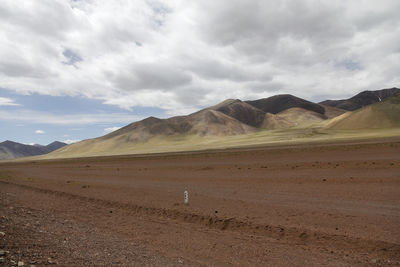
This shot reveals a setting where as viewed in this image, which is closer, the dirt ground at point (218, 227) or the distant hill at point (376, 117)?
the dirt ground at point (218, 227)

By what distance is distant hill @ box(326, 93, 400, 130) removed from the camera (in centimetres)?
13112

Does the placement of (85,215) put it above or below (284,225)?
above

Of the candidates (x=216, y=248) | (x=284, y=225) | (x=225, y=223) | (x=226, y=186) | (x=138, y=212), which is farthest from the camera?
(x=226, y=186)

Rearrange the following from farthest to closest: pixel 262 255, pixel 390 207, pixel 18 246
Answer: pixel 390 207, pixel 262 255, pixel 18 246

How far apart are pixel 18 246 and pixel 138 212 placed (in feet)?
22.5

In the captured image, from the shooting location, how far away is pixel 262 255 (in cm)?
760

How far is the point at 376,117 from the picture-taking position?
138m

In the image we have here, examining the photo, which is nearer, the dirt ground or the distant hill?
the dirt ground

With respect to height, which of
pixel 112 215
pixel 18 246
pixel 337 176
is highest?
pixel 18 246

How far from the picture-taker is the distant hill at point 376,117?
430 ft

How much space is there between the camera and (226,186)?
19719 mm

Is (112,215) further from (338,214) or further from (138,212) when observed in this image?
(338,214)

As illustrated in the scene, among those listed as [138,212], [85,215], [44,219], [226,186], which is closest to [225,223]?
[138,212]

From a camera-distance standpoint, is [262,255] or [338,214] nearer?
[262,255]
